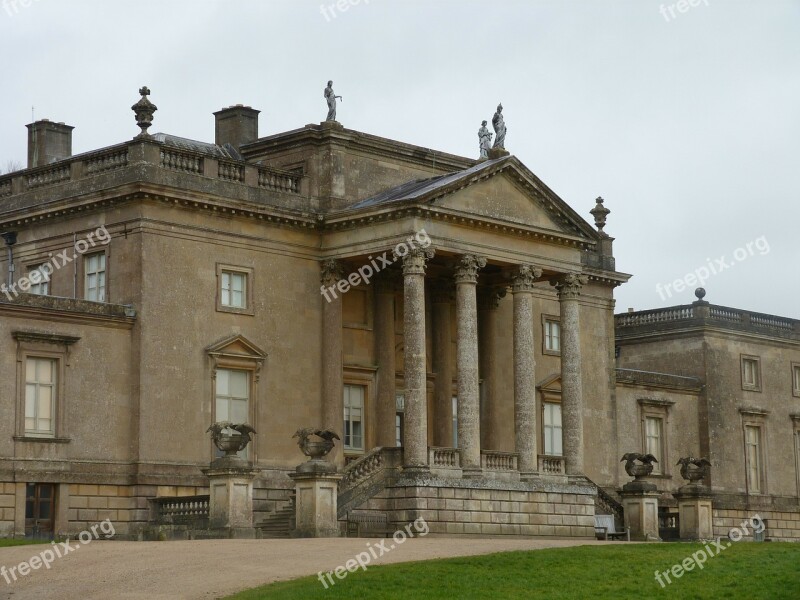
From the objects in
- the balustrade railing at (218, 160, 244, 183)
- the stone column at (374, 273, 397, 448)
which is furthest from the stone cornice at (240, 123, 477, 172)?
the stone column at (374, 273, 397, 448)

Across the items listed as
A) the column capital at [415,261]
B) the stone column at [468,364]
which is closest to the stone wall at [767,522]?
the stone column at [468,364]

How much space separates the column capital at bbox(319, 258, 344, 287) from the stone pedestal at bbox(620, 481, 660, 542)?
10960 millimetres

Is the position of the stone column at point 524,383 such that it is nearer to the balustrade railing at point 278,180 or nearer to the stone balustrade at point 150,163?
the balustrade railing at point 278,180

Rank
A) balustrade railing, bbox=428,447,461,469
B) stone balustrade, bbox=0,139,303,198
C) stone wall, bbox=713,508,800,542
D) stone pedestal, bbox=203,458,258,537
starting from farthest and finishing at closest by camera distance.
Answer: stone wall, bbox=713,508,800,542
balustrade railing, bbox=428,447,461,469
stone balustrade, bbox=0,139,303,198
stone pedestal, bbox=203,458,258,537

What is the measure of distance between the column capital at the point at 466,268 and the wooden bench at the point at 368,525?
7.19 metres

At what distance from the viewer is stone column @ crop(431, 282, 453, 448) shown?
167 feet

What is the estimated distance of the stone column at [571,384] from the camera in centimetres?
5016

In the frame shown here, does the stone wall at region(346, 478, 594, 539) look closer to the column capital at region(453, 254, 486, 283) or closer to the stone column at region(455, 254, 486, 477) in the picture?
the stone column at region(455, 254, 486, 477)

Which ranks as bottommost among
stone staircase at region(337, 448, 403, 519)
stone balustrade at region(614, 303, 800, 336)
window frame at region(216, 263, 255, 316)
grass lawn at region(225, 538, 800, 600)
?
grass lawn at region(225, 538, 800, 600)

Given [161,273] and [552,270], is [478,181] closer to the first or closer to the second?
[552,270]

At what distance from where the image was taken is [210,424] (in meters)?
44.8

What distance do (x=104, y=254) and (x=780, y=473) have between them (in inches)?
1264

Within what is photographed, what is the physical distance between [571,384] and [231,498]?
13995 millimetres

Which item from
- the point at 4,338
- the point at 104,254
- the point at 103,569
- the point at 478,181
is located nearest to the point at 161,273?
the point at 104,254
